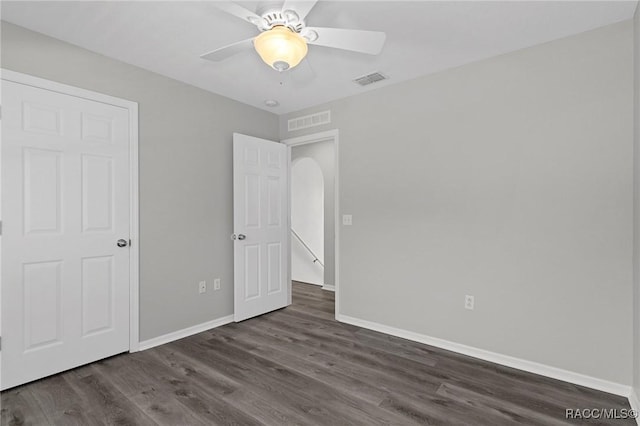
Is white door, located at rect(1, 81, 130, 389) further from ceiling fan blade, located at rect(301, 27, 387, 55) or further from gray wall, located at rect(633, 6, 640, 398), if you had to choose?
gray wall, located at rect(633, 6, 640, 398)

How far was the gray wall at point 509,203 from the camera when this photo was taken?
7.40 ft

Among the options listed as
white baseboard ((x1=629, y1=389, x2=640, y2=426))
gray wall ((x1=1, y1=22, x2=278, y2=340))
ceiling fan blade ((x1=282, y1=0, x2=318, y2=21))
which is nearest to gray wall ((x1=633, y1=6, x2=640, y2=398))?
white baseboard ((x1=629, y1=389, x2=640, y2=426))

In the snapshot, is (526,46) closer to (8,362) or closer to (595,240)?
(595,240)

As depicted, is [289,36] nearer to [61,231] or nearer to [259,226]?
[61,231]

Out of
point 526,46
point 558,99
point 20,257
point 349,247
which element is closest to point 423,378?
point 349,247

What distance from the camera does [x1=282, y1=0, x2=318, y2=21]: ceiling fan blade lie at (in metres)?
1.62

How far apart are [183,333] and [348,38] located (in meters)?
3.00

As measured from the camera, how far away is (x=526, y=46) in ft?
8.36

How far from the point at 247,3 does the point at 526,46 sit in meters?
2.12

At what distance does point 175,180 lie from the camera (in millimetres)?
3193

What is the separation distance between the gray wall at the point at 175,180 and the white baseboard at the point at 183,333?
A: 0.15 feet

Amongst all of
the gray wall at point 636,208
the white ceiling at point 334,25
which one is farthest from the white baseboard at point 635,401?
the white ceiling at point 334,25

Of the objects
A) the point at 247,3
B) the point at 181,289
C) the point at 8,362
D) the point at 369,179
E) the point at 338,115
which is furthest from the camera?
the point at 338,115

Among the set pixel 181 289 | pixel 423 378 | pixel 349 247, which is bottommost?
pixel 423 378
